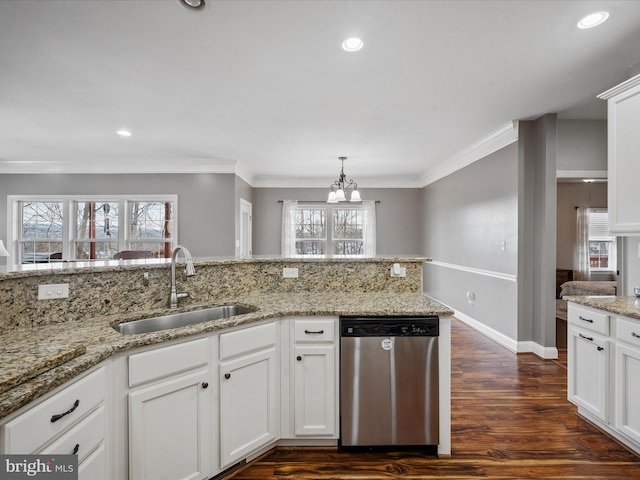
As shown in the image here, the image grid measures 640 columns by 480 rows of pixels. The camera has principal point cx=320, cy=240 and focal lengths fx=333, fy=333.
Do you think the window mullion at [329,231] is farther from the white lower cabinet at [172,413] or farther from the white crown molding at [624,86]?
the white lower cabinet at [172,413]

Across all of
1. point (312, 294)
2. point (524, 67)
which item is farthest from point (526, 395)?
point (524, 67)

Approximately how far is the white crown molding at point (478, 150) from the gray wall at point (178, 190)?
3.68m

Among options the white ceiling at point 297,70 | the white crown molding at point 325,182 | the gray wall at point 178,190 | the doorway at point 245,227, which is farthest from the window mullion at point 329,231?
the white ceiling at point 297,70

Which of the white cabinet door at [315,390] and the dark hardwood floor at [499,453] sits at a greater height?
the white cabinet door at [315,390]

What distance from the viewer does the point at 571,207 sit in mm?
6926

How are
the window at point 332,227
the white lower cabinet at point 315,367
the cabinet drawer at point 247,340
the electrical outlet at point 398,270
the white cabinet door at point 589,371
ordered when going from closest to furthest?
the cabinet drawer at point 247,340 → the white lower cabinet at point 315,367 → the white cabinet door at point 589,371 → the electrical outlet at point 398,270 → the window at point 332,227

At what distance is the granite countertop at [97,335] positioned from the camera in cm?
Answer: 100

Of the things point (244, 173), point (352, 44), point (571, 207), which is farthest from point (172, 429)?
point (571, 207)

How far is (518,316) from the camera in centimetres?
376

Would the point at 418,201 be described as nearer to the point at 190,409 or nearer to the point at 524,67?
the point at 524,67

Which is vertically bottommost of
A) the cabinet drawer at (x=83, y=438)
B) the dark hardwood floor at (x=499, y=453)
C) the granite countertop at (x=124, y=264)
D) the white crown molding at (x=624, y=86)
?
the dark hardwood floor at (x=499, y=453)

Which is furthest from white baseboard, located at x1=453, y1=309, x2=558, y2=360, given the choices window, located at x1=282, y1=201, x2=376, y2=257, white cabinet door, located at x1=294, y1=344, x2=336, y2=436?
window, located at x1=282, y1=201, x2=376, y2=257

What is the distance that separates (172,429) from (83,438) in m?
0.43

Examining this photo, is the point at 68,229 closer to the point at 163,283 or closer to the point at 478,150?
the point at 163,283
